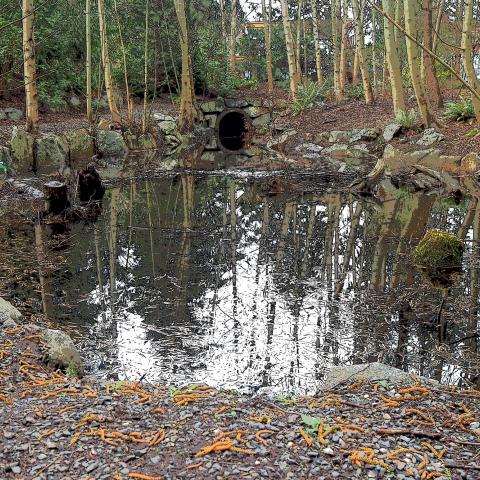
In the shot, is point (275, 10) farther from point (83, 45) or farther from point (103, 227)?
point (103, 227)

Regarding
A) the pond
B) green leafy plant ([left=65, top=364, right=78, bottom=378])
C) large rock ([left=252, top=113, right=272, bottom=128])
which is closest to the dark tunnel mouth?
large rock ([left=252, top=113, right=272, bottom=128])

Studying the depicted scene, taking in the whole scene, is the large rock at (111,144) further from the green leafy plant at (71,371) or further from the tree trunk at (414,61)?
the green leafy plant at (71,371)

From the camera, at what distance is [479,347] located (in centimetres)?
521

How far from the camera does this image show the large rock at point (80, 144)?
1684 cm

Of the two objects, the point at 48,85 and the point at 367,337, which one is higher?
the point at 48,85

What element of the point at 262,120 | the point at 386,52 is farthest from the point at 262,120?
the point at 386,52

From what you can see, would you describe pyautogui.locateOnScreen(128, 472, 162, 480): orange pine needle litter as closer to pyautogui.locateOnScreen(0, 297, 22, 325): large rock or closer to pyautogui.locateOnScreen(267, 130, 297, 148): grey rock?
pyautogui.locateOnScreen(0, 297, 22, 325): large rock

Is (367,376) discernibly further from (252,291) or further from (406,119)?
(406,119)

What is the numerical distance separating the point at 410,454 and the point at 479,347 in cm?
254

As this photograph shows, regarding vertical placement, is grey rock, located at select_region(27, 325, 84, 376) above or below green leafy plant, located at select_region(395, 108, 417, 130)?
below

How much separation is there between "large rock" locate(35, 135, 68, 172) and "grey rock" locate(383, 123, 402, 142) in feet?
32.9

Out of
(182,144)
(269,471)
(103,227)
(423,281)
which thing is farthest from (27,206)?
(182,144)

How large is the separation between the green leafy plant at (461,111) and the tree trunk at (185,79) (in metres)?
10.2

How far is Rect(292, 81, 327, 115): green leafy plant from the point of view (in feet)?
82.8
